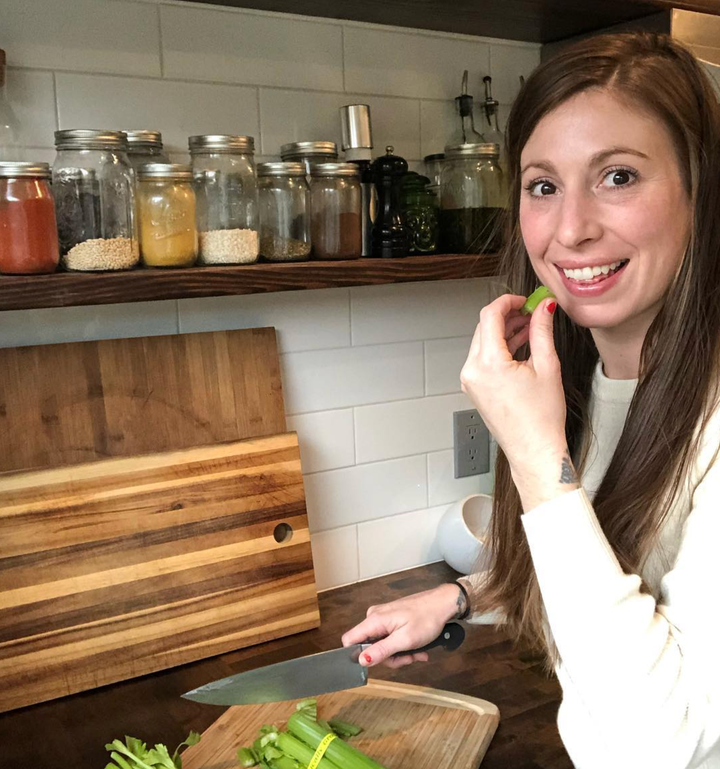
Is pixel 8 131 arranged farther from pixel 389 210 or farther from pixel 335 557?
pixel 335 557

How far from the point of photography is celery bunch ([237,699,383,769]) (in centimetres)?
104

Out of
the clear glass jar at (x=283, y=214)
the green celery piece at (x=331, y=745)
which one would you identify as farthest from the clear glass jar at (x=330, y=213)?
the green celery piece at (x=331, y=745)

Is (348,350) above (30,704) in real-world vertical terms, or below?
above

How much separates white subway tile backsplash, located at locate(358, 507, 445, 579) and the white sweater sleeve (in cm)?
81

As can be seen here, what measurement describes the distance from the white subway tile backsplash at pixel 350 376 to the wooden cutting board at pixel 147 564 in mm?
120

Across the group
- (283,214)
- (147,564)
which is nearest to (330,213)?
(283,214)

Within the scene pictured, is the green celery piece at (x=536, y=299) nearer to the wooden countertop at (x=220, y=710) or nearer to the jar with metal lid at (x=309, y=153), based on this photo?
the jar with metal lid at (x=309, y=153)

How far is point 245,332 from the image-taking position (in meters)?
1.41

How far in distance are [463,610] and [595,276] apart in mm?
543

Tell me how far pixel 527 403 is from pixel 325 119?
768 mm

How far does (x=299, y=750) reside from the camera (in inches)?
41.7

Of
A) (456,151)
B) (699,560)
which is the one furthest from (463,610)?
(456,151)

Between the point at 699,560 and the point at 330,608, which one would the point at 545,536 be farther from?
the point at 330,608

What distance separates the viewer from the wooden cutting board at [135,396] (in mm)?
1265
